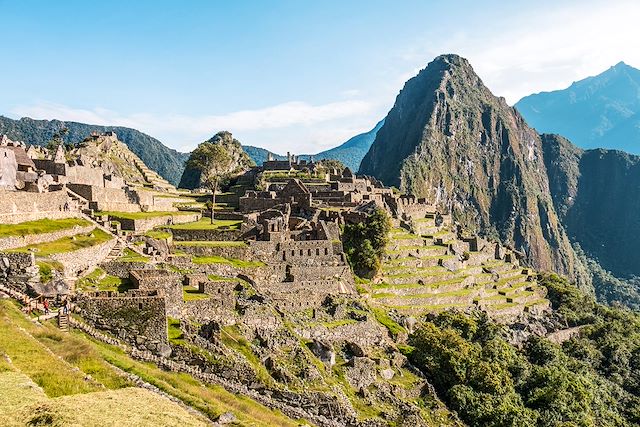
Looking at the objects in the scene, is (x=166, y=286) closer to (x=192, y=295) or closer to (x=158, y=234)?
(x=192, y=295)

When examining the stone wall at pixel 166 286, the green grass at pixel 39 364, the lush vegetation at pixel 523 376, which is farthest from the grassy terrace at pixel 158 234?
the lush vegetation at pixel 523 376

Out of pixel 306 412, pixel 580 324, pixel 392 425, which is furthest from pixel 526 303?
pixel 306 412

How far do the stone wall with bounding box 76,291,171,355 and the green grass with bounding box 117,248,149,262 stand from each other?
6798mm

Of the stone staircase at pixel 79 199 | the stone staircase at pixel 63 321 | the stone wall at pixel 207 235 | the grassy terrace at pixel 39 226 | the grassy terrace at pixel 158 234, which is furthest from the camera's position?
the stone wall at pixel 207 235

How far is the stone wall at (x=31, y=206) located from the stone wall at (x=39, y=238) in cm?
250

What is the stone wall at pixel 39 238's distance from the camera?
24734mm

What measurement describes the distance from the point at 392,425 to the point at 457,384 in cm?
1071

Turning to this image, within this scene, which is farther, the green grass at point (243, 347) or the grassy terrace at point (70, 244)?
the green grass at point (243, 347)

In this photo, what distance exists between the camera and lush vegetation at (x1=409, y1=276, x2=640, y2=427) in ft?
122

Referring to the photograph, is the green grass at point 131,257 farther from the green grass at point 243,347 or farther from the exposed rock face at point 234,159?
the exposed rock face at point 234,159

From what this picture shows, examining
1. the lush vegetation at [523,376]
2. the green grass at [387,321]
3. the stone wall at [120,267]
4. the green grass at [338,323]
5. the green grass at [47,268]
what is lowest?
the lush vegetation at [523,376]

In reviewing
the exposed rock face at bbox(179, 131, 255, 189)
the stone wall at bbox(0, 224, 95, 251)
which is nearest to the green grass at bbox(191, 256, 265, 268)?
the stone wall at bbox(0, 224, 95, 251)

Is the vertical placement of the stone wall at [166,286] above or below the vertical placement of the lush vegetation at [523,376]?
above

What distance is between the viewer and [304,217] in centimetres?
4997
